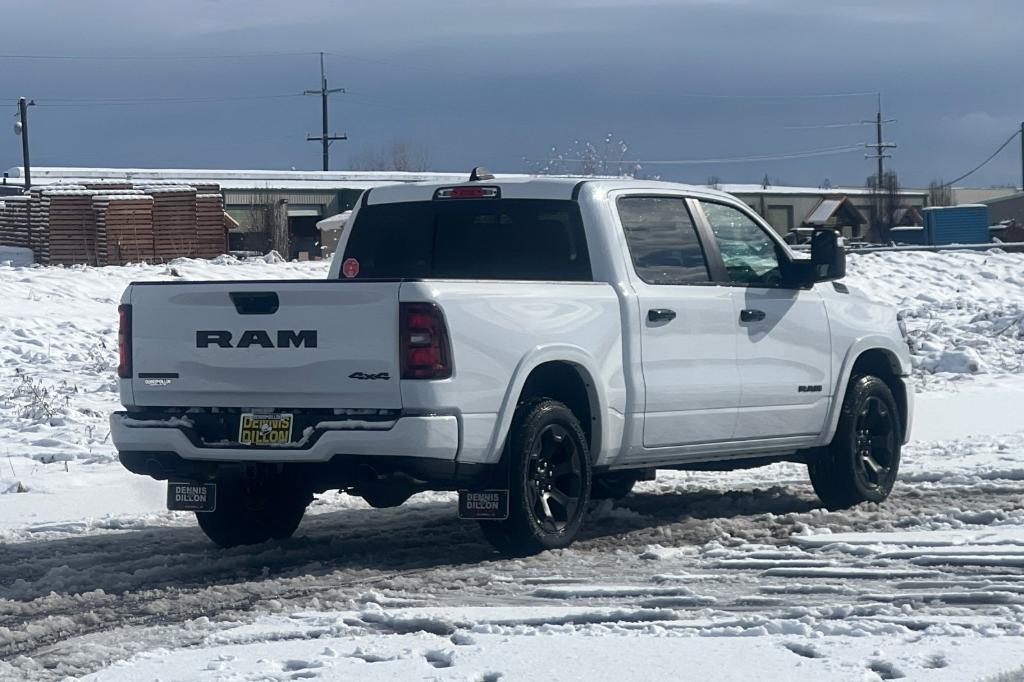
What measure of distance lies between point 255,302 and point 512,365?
4.22 feet

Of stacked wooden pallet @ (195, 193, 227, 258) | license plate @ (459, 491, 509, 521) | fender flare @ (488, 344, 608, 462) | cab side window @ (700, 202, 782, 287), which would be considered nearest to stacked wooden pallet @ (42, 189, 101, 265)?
stacked wooden pallet @ (195, 193, 227, 258)

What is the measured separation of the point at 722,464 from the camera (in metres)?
9.79

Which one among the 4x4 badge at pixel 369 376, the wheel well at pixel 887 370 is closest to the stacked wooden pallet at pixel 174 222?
the wheel well at pixel 887 370

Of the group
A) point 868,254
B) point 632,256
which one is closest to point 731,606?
point 632,256

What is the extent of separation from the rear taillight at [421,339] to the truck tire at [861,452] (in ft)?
11.7

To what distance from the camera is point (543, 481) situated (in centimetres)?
827

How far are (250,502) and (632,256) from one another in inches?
97.9

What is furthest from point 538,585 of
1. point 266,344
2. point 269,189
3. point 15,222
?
point 269,189

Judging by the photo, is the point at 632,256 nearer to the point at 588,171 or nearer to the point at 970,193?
the point at 588,171

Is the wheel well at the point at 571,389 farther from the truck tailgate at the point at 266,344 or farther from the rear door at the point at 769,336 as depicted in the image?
the rear door at the point at 769,336

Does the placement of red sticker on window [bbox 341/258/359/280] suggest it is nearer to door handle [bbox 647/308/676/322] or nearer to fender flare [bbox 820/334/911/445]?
door handle [bbox 647/308/676/322]

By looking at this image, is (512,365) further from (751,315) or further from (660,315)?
(751,315)

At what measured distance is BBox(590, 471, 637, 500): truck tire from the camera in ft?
32.9

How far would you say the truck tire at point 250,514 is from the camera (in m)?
8.76
